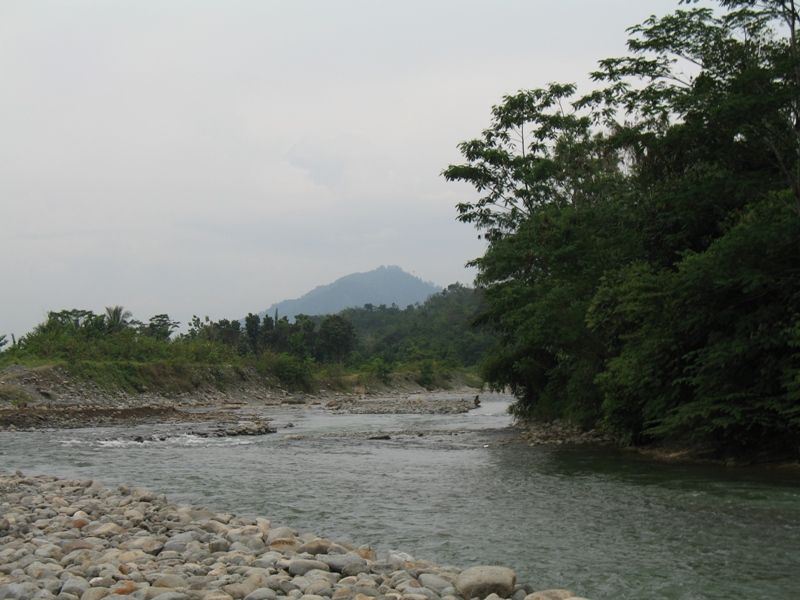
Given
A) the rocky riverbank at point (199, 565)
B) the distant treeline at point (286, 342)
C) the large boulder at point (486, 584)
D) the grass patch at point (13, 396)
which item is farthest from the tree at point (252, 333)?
the large boulder at point (486, 584)

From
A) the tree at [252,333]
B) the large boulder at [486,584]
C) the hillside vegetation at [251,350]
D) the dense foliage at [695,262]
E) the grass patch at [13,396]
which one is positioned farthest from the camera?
the tree at [252,333]

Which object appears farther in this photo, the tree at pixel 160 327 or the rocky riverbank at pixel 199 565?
the tree at pixel 160 327

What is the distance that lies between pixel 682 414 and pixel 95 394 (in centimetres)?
3297

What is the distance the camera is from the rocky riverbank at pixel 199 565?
5.75 metres

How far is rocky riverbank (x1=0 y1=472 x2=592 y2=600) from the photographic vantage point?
18.9 ft

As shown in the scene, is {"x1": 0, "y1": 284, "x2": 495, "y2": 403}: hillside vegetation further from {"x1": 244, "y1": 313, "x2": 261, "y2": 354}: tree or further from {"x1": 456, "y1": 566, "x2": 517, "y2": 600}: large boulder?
{"x1": 456, "y1": 566, "x2": 517, "y2": 600}: large boulder

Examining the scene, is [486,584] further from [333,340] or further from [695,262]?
[333,340]

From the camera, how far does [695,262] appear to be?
1360cm

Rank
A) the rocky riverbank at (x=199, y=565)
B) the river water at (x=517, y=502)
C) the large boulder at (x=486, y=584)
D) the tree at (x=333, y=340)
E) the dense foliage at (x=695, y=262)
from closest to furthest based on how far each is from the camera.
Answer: the rocky riverbank at (x=199, y=565)
the large boulder at (x=486, y=584)
the river water at (x=517, y=502)
the dense foliage at (x=695, y=262)
the tree at (x=333, y=340)

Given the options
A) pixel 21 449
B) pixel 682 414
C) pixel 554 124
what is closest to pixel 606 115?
pixel 554 124

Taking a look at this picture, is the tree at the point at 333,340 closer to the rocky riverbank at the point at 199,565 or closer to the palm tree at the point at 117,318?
the palm tree at the point at 117,318

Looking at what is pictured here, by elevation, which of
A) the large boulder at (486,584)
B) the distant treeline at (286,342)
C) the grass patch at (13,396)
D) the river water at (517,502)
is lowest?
the river water at (517,502)

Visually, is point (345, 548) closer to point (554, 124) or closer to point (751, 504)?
point (751, 504)

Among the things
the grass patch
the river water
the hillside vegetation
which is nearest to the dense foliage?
the river water
